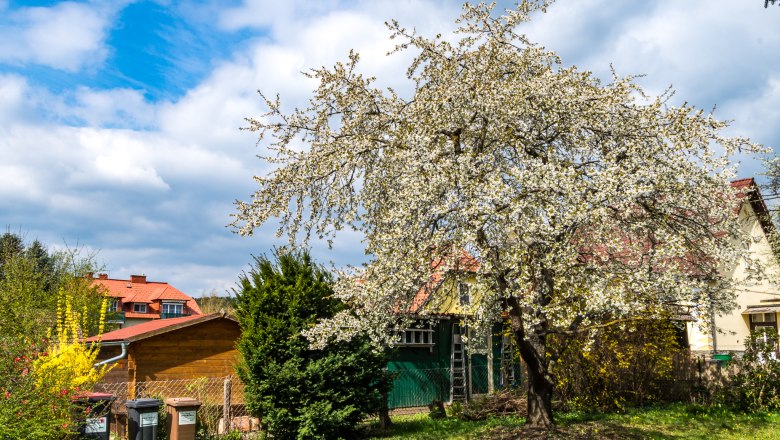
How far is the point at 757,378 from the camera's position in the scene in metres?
16.3

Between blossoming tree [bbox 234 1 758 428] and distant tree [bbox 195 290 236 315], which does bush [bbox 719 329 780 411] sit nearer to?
blossoming tree [bbox 234 1 758 428]

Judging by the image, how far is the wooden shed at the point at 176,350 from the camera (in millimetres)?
16562

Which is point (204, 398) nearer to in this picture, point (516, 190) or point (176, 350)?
point (176, 350)

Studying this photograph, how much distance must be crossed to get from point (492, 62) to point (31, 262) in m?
28.9

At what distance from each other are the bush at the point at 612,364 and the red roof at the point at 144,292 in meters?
41.7

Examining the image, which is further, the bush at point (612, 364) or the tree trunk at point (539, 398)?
the bush at point (612, 364)

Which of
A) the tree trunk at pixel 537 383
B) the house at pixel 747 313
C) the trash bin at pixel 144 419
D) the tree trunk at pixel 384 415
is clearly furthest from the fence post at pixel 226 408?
the house at pixel 747 313

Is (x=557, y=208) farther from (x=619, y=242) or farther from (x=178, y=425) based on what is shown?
(x=178, y=425)

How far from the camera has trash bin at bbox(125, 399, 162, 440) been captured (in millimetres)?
11141

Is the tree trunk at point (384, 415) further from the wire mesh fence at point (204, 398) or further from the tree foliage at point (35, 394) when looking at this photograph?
the tree foliage at point (35, 394)

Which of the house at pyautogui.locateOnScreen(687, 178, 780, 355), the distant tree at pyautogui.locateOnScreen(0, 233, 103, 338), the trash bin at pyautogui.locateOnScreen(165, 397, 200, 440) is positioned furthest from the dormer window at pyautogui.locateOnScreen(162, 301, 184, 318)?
the trash bin at pyautogui.locateOnScreen(165, 397, 200, 440)

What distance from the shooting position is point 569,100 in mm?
11781

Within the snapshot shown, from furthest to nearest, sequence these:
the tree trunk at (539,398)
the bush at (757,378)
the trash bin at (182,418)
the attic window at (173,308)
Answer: the attic window at (173,308) → the bush at (757,378) → the tree trunk at (539,398) → the trash bin at (182,418)

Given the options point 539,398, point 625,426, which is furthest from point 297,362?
point 625,426
